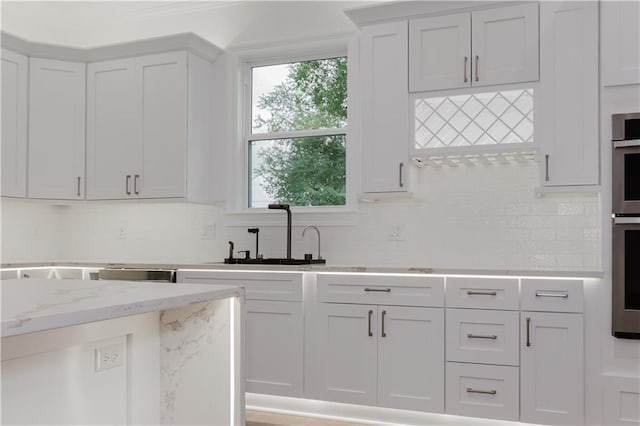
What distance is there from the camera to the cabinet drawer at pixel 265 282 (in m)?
3.70

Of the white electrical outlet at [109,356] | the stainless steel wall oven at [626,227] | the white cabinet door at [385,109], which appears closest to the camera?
the white electrical outlet at [109,356]

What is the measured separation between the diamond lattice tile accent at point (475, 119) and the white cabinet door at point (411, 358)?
1138 millimetres

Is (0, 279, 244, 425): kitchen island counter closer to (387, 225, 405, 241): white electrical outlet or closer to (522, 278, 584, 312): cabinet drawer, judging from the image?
(522, 278, 584, 312): cabinet drawer

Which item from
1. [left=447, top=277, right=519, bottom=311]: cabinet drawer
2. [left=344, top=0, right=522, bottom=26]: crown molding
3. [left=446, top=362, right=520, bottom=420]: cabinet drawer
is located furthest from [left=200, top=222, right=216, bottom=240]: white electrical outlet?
[left=446, top=362, right=520, bottom=420]: cabinet drawer

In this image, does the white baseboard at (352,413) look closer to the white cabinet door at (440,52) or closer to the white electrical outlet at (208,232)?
the white electrical outlet at (208,232)

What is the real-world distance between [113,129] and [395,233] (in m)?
2.37

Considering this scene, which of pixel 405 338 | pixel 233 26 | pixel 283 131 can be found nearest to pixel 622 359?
pixel 405 338

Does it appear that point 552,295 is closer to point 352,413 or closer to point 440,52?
point 352,413

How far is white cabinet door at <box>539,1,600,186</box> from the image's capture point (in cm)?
338

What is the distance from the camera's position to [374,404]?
11.5ft

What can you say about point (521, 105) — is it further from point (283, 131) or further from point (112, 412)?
point (112, 412)

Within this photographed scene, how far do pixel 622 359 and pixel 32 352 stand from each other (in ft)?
9.43

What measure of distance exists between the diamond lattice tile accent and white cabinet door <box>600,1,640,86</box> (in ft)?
1.50

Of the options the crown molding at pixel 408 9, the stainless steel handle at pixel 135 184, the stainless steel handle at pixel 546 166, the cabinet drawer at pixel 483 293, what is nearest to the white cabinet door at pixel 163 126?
A: the stainless steel handle at pixel 135 184
